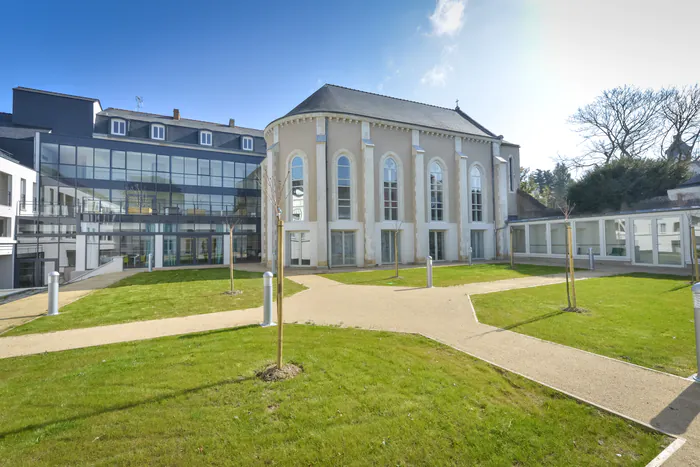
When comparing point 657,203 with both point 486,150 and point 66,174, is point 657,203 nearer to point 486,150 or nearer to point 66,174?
point 486,150

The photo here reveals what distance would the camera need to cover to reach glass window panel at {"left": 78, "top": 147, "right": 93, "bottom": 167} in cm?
2292

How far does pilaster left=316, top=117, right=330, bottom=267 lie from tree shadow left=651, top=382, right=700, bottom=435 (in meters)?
17.8

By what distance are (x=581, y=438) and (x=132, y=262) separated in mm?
27270

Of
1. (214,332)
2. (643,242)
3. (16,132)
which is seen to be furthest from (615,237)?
(16,132)

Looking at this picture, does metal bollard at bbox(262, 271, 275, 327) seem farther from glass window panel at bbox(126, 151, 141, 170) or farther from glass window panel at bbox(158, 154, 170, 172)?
glass window panel at bbox(126, 151, 141, 170)

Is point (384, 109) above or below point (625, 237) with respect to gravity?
above

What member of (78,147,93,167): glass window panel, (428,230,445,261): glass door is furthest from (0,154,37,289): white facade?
(428,230,445,261): glass door

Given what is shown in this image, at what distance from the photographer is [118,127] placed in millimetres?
25922

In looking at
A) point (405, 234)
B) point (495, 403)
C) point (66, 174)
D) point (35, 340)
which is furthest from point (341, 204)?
point (66, 174)

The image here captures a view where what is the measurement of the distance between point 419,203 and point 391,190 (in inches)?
94.0

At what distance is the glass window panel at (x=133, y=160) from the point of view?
24.2 metres

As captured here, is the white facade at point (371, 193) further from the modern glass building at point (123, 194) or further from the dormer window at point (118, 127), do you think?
the dormer window at point (118, 127)

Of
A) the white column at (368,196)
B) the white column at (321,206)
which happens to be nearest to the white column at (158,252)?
the white column at (321,206)

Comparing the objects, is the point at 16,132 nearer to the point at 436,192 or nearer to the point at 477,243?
the point at 436,192
